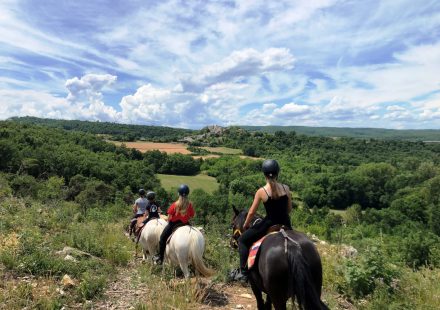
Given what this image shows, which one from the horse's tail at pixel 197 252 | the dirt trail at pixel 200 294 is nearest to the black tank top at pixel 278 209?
the dirt trail at pixel 200 294

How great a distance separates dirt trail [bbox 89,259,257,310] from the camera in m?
5.87

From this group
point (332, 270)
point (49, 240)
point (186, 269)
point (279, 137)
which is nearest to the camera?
point (186, 269)

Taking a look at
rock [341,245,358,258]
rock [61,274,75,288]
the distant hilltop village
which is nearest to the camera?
rock [61,274,75,288]

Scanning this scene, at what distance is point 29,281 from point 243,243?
3858mm

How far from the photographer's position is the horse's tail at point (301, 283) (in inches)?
154

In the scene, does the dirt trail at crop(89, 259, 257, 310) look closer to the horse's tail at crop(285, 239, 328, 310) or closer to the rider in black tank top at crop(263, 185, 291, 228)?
the rider in black tank top at crop(263, 185, 291, 228)

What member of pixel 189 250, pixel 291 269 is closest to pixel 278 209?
pixel 291 269

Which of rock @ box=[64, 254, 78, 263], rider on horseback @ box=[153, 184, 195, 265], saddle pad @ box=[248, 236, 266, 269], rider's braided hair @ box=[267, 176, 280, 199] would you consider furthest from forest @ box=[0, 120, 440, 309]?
rider's braided hair @ box=[267, 176, 280, 199]

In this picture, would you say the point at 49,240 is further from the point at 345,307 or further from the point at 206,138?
the point at 206,138

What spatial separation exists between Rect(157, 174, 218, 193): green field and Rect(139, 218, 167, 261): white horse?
63409 millimetres

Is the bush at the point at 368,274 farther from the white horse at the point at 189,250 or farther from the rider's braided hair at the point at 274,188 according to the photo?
the rider's braided hair at the point at 274,188

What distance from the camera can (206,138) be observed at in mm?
153250

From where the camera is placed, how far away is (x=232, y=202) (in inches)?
2357

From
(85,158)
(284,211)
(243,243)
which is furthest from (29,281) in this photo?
(85,158)
